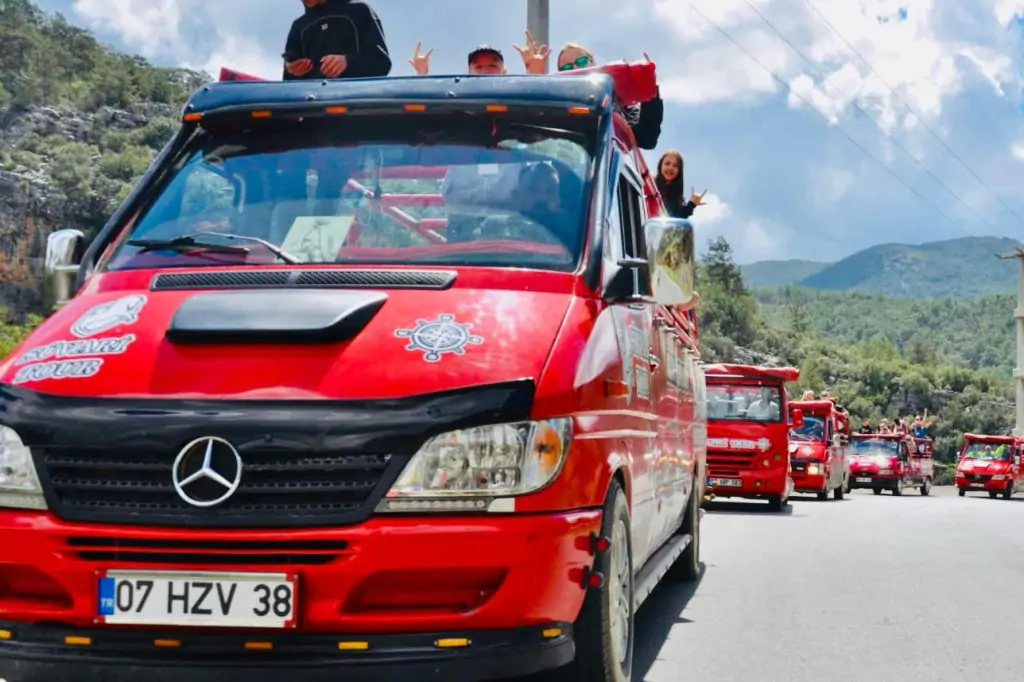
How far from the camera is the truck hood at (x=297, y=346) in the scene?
165 inches

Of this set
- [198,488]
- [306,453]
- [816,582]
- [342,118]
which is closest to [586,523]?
[306,453]

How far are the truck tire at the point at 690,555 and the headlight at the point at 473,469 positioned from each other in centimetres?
534

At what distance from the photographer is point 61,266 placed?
5.62m

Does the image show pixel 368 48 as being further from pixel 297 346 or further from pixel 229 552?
pixel 229 552

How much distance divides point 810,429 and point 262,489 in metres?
26.6

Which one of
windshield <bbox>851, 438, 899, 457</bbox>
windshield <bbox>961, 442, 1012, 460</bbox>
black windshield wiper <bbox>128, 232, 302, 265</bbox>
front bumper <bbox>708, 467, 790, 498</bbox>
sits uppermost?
black windshield wiper <bbox>128, 232, 302, 265</bbox>

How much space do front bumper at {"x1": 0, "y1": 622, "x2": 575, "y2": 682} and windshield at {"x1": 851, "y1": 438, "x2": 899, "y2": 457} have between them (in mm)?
38165

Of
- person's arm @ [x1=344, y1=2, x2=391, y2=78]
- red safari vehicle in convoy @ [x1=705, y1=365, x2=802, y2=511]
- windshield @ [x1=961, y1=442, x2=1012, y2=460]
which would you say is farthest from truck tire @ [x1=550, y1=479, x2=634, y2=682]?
windshield @ [x1=961, y1=442, x2=1012, y2=460]

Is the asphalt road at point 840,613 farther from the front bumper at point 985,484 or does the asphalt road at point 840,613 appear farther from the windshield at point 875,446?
the front bumper at point 985,484

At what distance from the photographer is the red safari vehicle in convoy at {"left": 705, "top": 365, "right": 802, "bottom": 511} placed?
2197cm

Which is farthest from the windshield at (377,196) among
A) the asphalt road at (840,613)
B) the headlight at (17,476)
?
the asphalt road at (840,613)

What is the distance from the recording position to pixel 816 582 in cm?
1027

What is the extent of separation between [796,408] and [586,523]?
75.4ft

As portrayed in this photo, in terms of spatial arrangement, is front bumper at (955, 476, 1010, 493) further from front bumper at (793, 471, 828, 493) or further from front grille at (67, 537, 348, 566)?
front grille at (67, 537, 348, 566)
